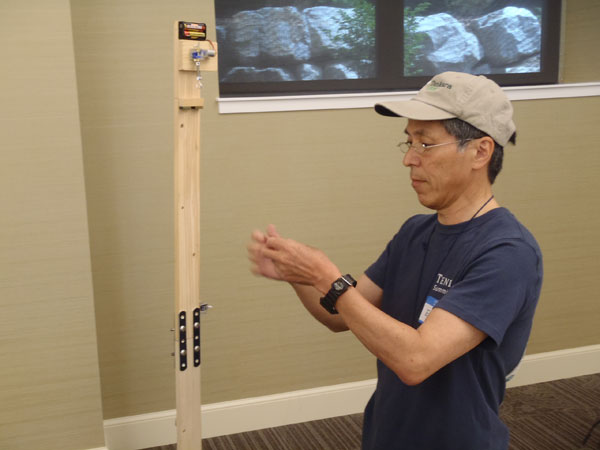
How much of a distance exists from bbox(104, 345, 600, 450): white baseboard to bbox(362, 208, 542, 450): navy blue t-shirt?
5.06 feet

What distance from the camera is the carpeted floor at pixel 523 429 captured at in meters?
2.89

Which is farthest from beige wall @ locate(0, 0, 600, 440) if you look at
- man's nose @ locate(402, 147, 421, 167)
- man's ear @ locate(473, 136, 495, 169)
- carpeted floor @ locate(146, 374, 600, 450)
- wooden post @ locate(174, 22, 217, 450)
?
man's ear @ locate(473, 136, 495, 169)

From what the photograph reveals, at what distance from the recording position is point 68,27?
2.31 metres

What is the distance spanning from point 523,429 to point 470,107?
2125 millimetres

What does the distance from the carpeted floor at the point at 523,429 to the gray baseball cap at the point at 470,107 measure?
1.91 meters

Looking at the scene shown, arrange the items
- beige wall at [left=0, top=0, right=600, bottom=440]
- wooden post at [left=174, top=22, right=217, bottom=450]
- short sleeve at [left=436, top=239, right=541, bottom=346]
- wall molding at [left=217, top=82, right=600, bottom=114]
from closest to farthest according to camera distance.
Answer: short sleeve at [left=436, top=239, right=541, bottom=346] → wooden post at [left=174, top=22, right=217, bottom=450] → beige wall at [left=0, top=0, right=600, bottom=440] → wall molding at [left=217, top=82, right=600, bottom=114]

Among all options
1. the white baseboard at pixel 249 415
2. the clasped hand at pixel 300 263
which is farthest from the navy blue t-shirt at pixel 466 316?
the white baseboard at pixel 249 415

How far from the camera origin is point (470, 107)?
1.38 m

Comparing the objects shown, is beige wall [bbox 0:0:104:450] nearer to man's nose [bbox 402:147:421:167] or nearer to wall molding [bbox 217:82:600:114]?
wall molding [bbox 217:82:600:114]

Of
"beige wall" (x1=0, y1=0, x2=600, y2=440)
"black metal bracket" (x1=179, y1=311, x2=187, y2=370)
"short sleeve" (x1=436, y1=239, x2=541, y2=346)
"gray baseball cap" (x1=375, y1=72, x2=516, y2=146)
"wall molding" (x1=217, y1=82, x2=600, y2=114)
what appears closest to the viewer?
"short sleeve" (x1=436, y1=239, x2=541, y2=346)

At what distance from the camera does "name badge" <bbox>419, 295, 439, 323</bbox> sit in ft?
4.68

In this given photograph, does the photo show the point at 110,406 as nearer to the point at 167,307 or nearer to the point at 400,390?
the point at 167,307

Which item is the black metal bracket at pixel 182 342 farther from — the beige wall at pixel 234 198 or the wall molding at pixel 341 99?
the wall molding at pixel 341 99

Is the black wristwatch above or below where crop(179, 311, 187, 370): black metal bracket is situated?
above
